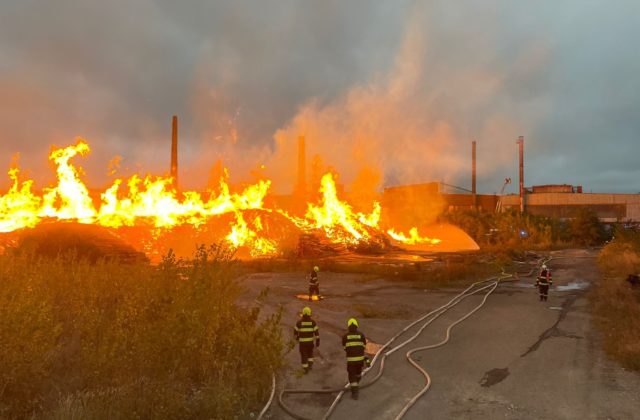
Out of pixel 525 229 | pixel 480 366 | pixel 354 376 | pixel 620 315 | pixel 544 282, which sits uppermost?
pixel 525 229

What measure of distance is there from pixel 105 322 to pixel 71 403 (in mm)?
3206

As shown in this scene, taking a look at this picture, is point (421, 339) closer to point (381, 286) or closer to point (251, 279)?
point (381, 286)

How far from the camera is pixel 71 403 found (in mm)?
5383

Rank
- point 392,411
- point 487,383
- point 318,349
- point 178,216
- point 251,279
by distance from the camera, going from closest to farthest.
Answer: point 392,411 < point 487,383 < point 318,349 < point 251,279 < point 178,216

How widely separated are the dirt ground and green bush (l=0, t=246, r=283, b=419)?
94 cm

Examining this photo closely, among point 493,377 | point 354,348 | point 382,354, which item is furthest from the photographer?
point 382,354

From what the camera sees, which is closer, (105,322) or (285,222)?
(105,322)

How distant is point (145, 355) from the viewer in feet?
21.7

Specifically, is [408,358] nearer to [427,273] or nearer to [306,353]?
[306,353]

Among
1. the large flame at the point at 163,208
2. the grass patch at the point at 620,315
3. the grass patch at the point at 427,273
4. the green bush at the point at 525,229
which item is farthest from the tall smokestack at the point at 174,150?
the grass patch at the point at 620,315

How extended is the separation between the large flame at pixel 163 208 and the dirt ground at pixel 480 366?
62.1 feet

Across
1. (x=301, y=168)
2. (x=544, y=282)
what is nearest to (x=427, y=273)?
(x=544, y=282)

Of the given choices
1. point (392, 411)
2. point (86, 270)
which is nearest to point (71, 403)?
point (392, 411)

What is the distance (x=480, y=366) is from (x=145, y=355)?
250 inches
